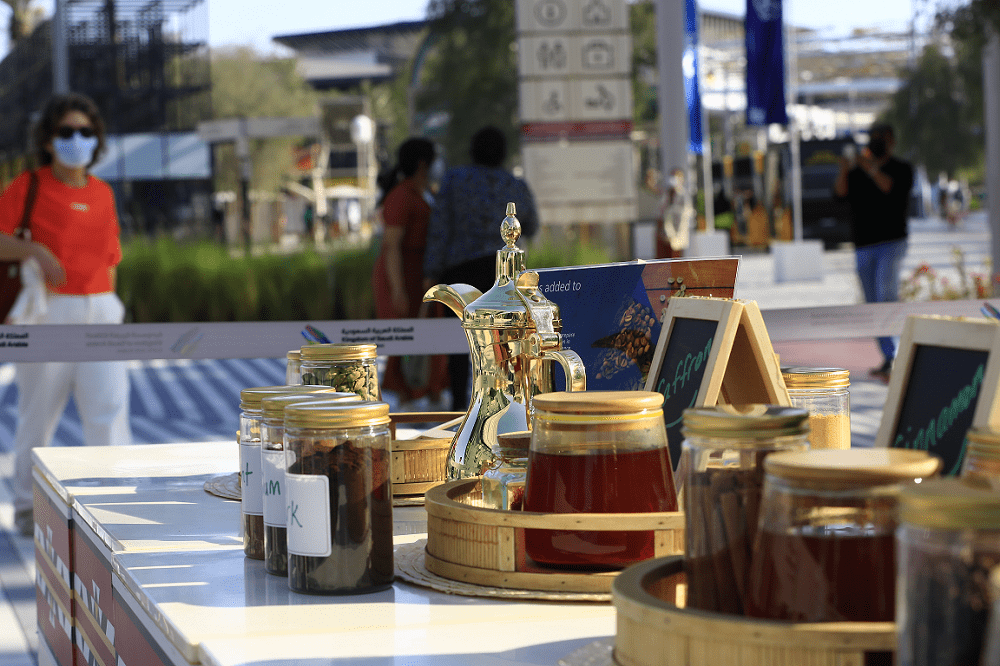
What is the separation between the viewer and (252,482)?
4.07 feet

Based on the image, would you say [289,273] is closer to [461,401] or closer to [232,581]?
[461,401]

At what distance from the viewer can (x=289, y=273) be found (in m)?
9.68

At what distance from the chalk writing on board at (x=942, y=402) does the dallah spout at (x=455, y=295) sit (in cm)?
60

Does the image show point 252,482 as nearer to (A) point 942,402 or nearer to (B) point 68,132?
(A) point 942,402

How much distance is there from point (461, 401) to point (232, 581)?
4.38m

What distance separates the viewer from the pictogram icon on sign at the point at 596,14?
781cm

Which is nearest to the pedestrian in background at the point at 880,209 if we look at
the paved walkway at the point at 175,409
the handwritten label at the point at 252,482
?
the paved walkway at the point at 175,409

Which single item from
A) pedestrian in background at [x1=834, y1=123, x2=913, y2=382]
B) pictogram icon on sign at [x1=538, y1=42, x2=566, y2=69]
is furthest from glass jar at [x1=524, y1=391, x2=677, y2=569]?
pictogram icon on sign at [x1=538, y1=42, x2=566, y2=69]

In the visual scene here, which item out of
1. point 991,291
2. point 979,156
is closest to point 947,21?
point 991,291

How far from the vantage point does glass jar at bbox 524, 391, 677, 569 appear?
1.02 metres

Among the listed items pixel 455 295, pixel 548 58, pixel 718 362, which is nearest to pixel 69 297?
pixel 455 295

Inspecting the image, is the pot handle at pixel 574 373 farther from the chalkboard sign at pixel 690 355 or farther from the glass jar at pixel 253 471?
the glass jar at pixel 253 471

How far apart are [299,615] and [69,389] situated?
331 centimetres

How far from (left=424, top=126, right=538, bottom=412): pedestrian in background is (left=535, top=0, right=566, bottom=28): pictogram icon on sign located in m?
2.74
